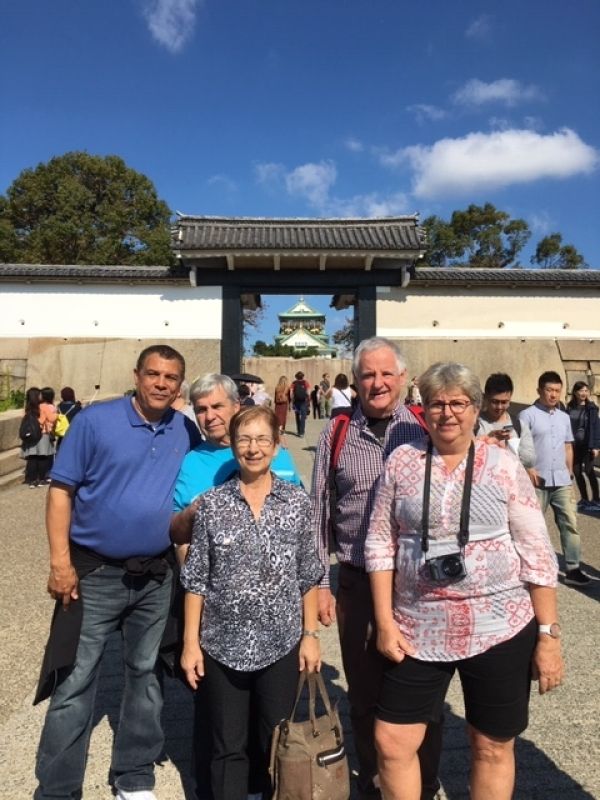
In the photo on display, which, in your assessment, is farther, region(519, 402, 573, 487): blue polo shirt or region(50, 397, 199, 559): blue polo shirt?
region(519, 402, 573, 487): blue polo shirt

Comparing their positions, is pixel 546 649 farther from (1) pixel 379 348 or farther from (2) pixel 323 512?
(1) pixel 379 348

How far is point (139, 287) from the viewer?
1648 centimetres

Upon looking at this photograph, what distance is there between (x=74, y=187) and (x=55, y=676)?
967 inches

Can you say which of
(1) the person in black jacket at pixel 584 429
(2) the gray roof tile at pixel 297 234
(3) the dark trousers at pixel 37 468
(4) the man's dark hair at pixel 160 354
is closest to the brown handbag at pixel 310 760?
(4) the man's dark hair at pixel 160 354

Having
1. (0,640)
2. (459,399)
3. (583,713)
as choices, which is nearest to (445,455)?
(459,399)

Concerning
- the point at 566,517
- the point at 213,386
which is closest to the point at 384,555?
the point at 213,386

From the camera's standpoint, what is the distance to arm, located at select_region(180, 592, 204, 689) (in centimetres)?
195

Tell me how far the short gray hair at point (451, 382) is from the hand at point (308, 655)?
92cm

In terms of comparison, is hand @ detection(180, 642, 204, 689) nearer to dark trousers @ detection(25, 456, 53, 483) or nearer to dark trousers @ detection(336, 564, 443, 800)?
dark trousers @ detection(336, 564, 443, 800)

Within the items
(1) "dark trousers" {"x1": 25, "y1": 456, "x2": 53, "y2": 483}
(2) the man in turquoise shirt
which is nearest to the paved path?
(2) the man in turquoise shirt

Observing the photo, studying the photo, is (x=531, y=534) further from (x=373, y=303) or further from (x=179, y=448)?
(x=373, y=303)

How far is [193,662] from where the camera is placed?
1.95 metres

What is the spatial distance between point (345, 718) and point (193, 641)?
1307 millimetres

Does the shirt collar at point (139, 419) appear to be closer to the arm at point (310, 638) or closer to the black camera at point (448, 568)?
the arm at point (310, 638)
